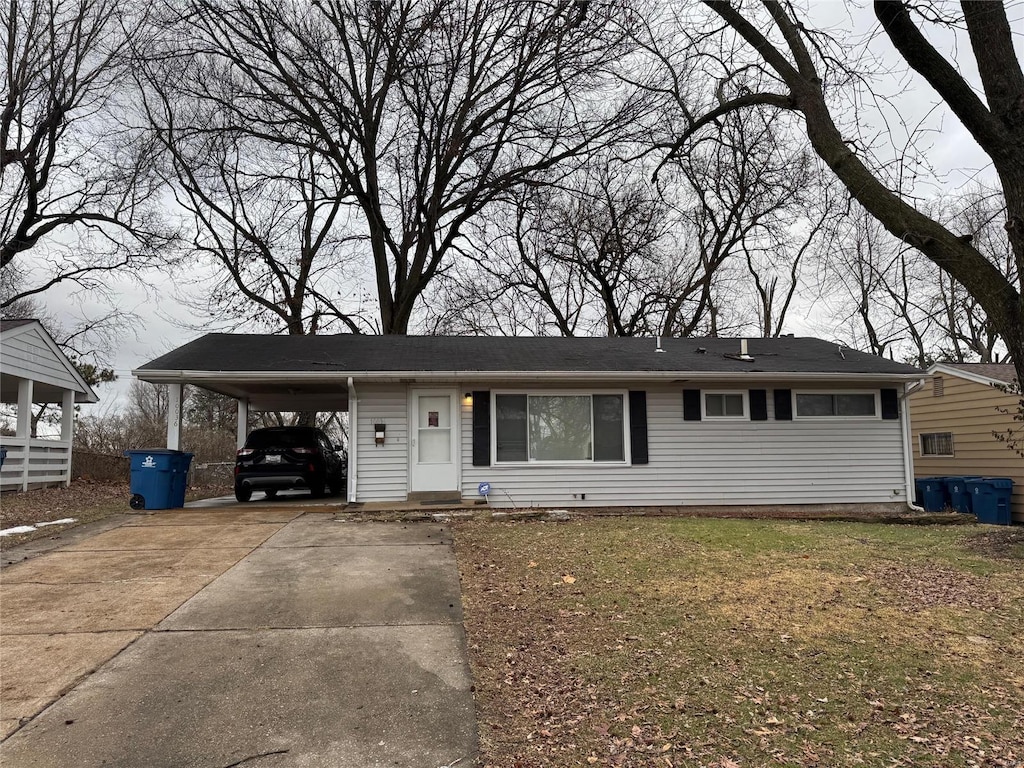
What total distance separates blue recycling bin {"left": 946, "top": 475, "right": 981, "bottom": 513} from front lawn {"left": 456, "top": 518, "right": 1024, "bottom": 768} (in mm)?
8138

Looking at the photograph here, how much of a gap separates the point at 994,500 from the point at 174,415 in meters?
16.4

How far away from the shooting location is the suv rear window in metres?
11.5

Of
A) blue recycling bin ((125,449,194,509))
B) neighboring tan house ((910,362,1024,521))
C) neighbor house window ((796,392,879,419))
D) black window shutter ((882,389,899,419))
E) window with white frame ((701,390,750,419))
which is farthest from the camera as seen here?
neighboring tan house ((910,362,1024,521))

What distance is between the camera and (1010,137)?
5.81m

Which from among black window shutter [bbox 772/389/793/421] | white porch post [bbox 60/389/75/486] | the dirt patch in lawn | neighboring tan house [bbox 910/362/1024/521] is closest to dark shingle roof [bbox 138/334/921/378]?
black window shutter [bbox 772/389/793/421]

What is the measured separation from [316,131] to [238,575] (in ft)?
50.0

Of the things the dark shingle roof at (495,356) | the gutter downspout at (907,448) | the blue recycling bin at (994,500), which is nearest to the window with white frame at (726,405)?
the dark shingle roof at (495,356)

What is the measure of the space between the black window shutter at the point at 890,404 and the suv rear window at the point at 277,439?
35.0 feet

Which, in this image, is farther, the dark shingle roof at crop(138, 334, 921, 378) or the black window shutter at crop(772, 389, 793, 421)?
the black window shutter at crop(772, 389, 793, 421)

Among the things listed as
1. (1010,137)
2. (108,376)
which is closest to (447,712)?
(1010,137)

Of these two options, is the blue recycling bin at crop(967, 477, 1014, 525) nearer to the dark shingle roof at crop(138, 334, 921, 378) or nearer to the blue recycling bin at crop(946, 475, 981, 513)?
the blue recycling bin at crop(946, 475, 981, 513)

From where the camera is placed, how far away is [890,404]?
11.4 metres

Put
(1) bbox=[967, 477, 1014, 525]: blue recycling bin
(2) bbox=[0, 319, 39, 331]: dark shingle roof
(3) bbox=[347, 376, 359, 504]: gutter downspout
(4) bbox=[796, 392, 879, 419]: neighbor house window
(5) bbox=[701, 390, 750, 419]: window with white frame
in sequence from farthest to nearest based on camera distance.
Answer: (1) bbox=[967, 477, 1014, 525]: blue recycling bin → (2) bbox=[0, 319, 39, 331]: dark shingle roof → (4) bbox=[796, 392, 879, 419]: neighbor house window → (5) bbox=[701, 390, 750, 419]: window with white frame → (3) bbox=[347, 376, 359, 504]: gutter downspout

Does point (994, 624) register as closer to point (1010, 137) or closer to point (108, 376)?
point (1010, 137)
